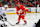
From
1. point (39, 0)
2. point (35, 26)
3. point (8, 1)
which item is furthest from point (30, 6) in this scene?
point (35, 26)

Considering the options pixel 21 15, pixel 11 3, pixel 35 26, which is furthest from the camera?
pixel 11 3

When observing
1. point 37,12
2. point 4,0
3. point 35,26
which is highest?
point 4,0

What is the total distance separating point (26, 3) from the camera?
8.36 meters

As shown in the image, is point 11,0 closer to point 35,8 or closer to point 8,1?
point 8,1

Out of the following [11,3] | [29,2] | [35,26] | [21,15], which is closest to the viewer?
[35,26]

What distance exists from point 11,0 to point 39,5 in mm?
2254

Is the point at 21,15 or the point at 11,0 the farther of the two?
the point at 11,0

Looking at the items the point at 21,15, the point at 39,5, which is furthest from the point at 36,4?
the point at 21,15

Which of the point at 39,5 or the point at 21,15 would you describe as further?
the point at 39,5

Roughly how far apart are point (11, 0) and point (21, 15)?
4.42 m

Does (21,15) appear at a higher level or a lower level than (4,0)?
lower

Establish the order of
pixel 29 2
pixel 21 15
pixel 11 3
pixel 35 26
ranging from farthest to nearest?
pixel 29 2 < pixel 11 3 < pixel 21 15 < pixel 35 26

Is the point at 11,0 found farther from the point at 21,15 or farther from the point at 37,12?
the point at 21,15

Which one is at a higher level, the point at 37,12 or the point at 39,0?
the point at 39,0
